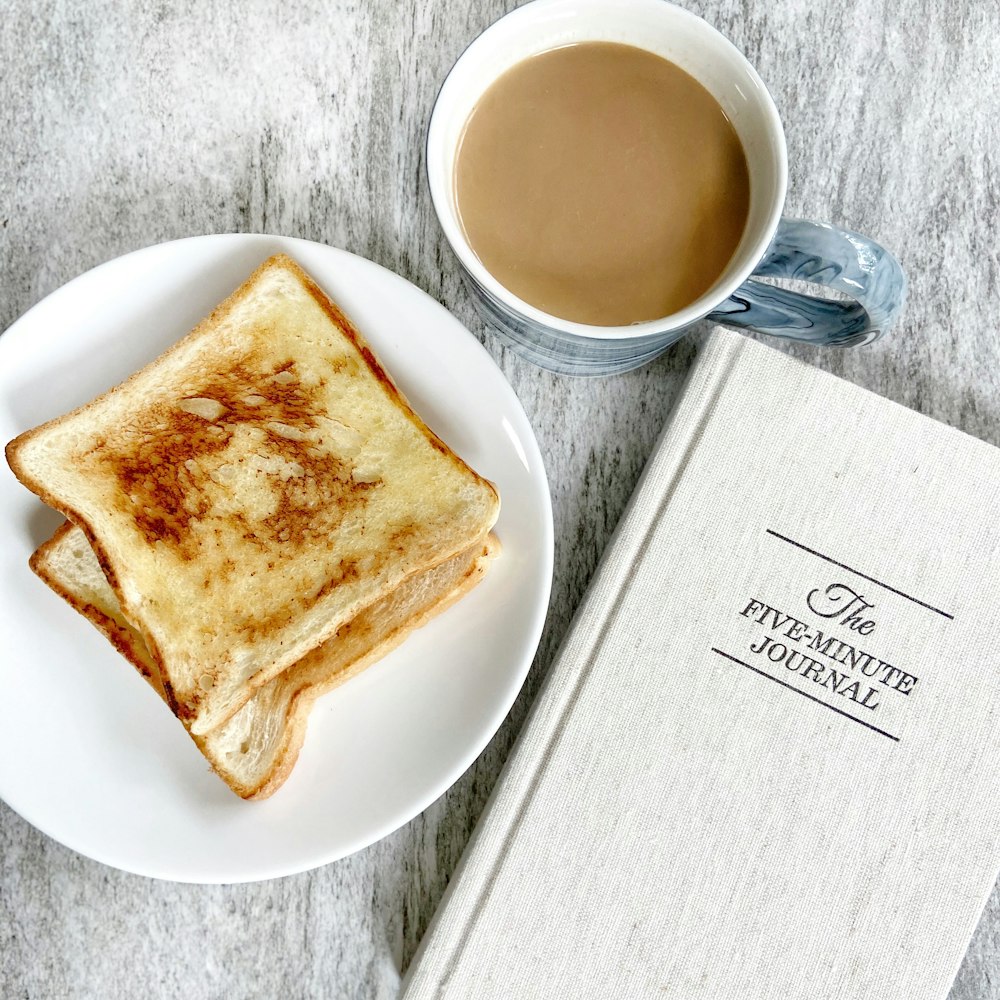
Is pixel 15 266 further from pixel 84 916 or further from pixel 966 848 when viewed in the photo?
pixel 966 848

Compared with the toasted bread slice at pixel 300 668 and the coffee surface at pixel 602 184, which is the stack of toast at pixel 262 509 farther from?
the coffee surface at pixel 602 184

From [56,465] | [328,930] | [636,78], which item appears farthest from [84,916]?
[636,78]

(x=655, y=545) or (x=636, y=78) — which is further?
(x=655, y=545)

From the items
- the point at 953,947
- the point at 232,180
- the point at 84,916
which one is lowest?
the point at 84,916

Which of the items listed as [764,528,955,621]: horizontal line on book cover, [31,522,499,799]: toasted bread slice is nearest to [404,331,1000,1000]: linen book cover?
[764,528,955,621]: horizontal line on book cover

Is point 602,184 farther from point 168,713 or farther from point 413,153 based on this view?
point 168,713

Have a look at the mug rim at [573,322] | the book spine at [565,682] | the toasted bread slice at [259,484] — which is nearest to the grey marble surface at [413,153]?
the book spine at [565,682]
